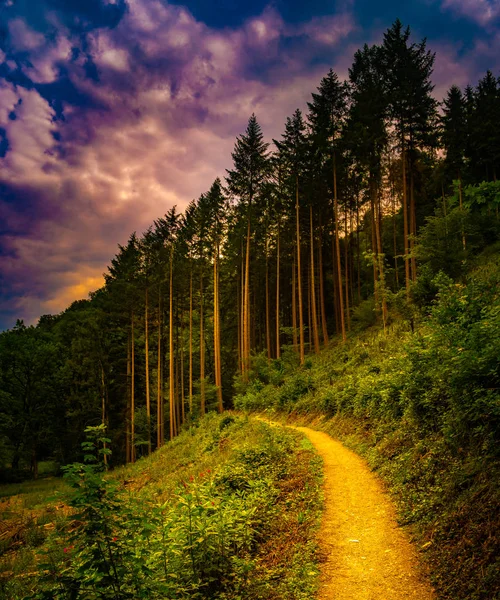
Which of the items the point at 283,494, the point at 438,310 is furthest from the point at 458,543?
the point at 438,310

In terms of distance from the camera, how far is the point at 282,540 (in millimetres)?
5559

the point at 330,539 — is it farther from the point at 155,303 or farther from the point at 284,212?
the point at 155,303

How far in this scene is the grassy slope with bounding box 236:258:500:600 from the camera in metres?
3.82

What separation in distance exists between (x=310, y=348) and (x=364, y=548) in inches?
992

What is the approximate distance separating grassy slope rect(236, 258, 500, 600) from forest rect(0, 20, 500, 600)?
34mm

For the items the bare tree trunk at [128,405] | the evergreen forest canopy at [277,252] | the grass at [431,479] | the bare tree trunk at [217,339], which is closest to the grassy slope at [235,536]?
the grass at [431,479]

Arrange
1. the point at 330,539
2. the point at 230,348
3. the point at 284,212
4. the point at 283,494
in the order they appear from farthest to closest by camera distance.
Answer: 1. the point at 230,348
2. the point at 284,212
3. the point at 283,494
4. the point at 330,539

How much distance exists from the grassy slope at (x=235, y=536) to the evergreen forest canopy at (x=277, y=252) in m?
10.5

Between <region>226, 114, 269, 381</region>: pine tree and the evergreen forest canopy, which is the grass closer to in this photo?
the evergreen forest canopy

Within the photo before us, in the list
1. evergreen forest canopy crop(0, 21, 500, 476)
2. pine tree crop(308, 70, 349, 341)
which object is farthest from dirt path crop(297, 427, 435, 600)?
pine tree crop(308, 70, 349, 341)

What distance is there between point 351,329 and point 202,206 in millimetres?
16635

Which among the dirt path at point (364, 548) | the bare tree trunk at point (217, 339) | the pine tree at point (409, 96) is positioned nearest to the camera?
the dirt path at point (364, 548)

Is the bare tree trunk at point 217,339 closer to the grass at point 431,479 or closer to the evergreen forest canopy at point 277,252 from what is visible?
the evergreen forest canopy at point 277,252

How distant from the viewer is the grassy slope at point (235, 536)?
13.9ft
